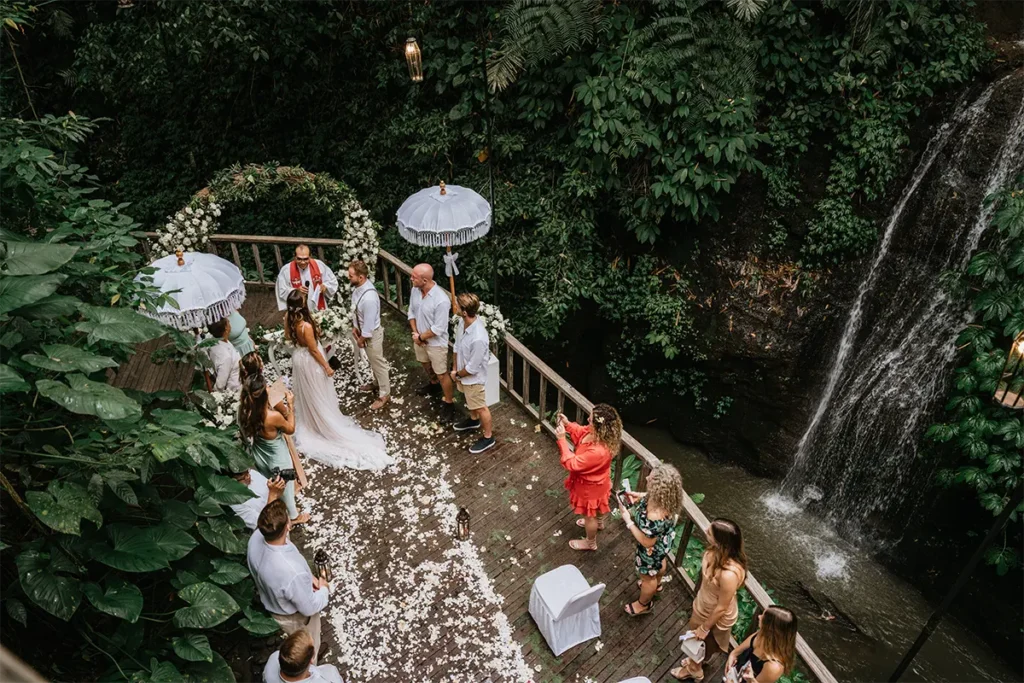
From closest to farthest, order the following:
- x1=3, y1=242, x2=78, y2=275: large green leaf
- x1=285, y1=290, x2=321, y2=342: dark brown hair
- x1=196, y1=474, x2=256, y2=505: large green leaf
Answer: x1=3, y1=242, x2=78, y2=275: large green leaf → x1=196, y1=474, x2=256, y2=505: large green leaf → x1=285, y1=290, x2=321, y2=342: dark brown hair

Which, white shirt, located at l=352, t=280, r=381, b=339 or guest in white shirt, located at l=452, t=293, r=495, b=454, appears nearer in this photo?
guest in white shirt, located at l=452, t=293, r=495, b=454

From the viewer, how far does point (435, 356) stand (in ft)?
25.8

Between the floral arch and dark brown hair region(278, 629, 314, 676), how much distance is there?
588 cm

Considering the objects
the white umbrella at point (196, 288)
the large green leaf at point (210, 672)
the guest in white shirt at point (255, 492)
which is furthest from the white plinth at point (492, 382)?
the large green leaf at point (210, 672)

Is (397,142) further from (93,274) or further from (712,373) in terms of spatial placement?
(93,274)

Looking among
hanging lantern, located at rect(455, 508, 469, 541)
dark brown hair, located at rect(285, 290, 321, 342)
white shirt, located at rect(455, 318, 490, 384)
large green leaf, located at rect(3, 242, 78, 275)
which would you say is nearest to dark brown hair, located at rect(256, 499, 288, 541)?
large green leaf, located at rect(3, 242, 78, 275)

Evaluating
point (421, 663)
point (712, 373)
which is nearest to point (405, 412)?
point (421, 663)

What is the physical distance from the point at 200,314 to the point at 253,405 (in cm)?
133

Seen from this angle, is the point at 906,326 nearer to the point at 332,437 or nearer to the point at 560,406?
the point at 560,406

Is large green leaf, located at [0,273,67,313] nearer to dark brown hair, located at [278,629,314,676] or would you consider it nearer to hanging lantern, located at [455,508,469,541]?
dark brown hair, located at [278,629,314,676]

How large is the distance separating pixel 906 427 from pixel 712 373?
132 inches

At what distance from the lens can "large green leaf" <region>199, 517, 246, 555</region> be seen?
4480 millimetres

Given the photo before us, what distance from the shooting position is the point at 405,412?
27.4 feet

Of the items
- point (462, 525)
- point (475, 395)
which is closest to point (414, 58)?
point (475, 395)
